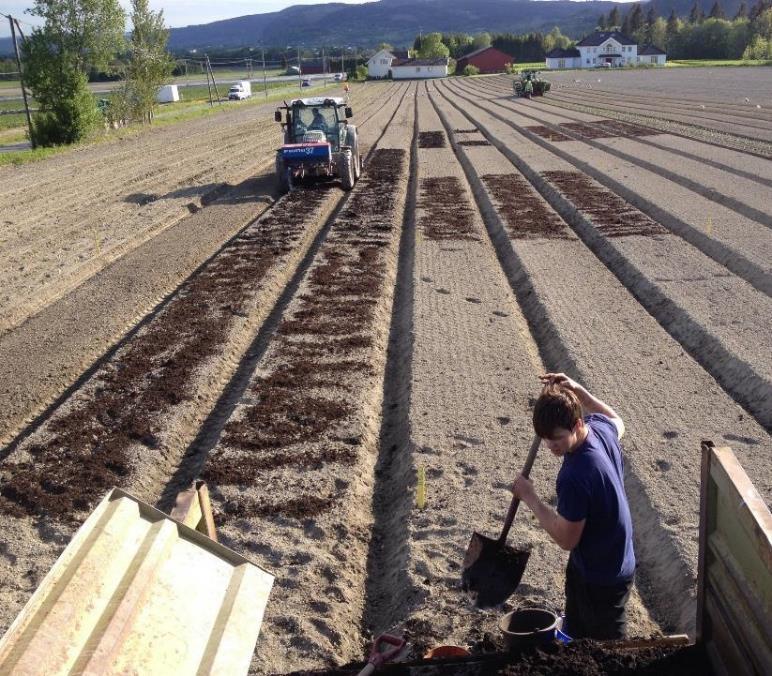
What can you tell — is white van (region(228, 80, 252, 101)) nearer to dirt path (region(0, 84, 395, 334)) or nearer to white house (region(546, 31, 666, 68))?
dirt path (region(0, 84, 395, 334))

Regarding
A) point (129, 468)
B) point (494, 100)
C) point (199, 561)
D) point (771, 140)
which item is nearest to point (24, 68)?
point (494, 100)

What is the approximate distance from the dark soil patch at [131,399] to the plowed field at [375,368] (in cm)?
3

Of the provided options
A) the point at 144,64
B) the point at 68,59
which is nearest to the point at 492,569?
the point at 68,59

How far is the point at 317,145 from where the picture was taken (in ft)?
55.9

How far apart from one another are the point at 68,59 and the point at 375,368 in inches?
1271

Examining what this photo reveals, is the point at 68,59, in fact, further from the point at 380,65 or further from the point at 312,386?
the point at 380,65

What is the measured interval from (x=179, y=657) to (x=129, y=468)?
3.83m

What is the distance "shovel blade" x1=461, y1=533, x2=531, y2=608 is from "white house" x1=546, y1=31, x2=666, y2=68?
11525 centimetres

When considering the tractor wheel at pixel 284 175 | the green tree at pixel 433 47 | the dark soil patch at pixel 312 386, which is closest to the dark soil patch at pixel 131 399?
the dark soil patch at pixel 312 386

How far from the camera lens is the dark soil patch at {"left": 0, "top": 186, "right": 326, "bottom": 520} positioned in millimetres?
6254

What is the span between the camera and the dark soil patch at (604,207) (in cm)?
1317

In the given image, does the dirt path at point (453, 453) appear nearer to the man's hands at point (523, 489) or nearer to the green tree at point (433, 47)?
the man's hands at point (523, 489)

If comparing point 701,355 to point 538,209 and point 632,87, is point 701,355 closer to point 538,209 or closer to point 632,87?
point 538,209

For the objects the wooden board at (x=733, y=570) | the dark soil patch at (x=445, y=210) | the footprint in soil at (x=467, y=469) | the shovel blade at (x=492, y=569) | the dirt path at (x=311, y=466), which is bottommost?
the dark soil patch at (x=445, y=210)
